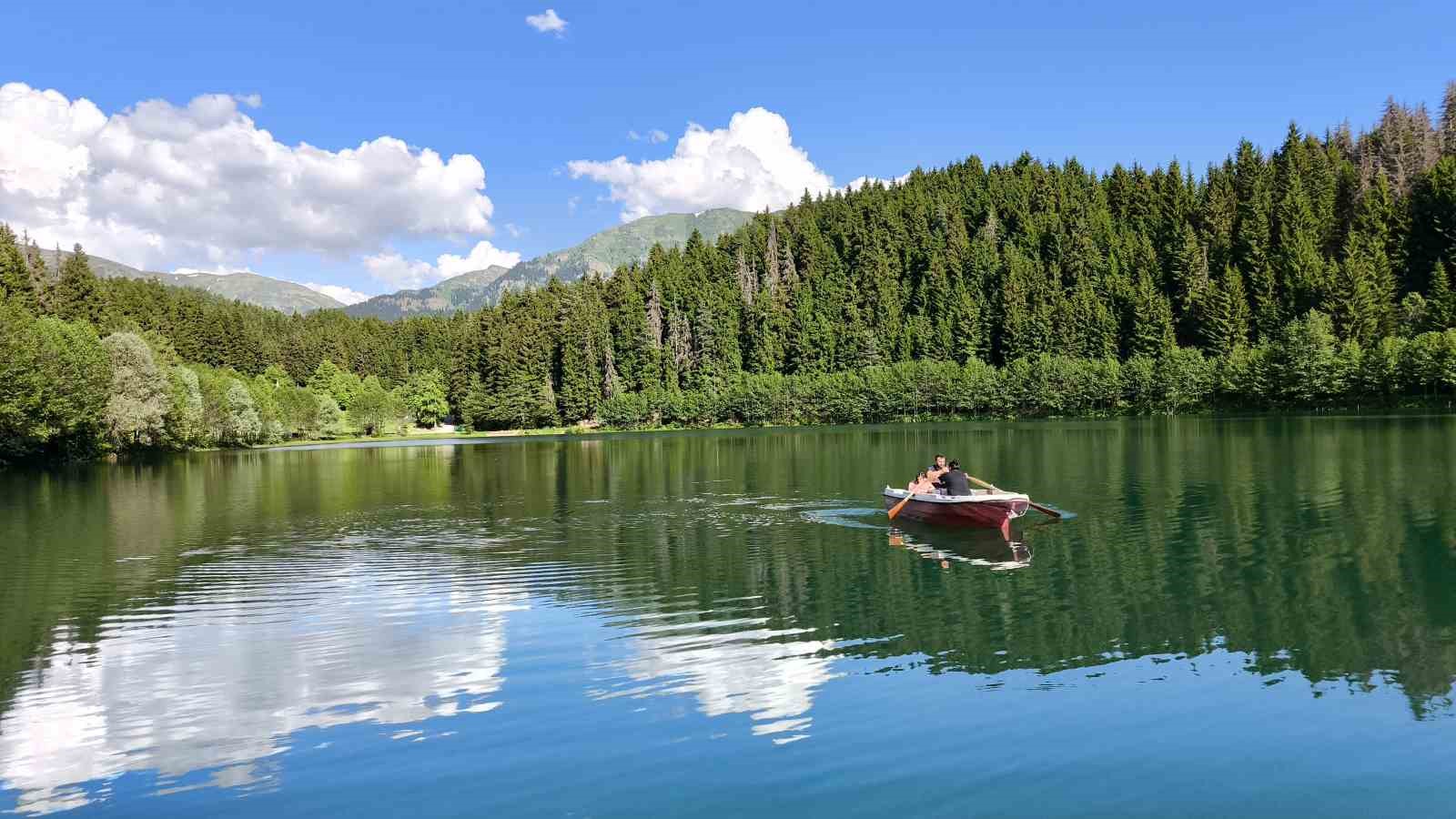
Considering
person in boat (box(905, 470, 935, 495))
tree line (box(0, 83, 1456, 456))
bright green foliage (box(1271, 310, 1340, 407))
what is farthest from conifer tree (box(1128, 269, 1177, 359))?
person in boat (box(905, 470, 935, 495))

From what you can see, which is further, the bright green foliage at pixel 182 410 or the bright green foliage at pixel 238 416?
the bright green foliage at pixel 238 416

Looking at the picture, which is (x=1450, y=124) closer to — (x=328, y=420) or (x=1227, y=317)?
(x=1227, y=317)

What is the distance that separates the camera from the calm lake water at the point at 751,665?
37.1 ft

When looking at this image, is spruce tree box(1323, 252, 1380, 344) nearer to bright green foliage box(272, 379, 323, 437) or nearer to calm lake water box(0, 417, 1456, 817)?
calm lake water box(0, 417, 1456, 817)

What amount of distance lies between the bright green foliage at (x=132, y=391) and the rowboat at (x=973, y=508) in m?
96.5

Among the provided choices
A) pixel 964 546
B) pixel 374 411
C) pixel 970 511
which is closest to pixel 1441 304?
pixel 970 511

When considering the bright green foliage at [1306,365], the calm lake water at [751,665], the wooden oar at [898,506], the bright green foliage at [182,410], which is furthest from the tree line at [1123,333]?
the wooden oar at [898,506]

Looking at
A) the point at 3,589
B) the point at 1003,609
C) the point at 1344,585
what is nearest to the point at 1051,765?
the point at 1003,609

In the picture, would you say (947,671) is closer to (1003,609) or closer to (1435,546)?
(1003,609)

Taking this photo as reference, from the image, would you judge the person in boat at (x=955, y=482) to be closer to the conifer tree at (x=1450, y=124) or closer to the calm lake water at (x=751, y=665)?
the calm lake water at (x=751, y=665)

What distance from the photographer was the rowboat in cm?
3155

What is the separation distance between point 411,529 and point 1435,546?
3526cm

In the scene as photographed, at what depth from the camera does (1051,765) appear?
11594 millimetres

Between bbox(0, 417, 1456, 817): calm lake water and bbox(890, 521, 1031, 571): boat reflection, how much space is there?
0.71 feet
